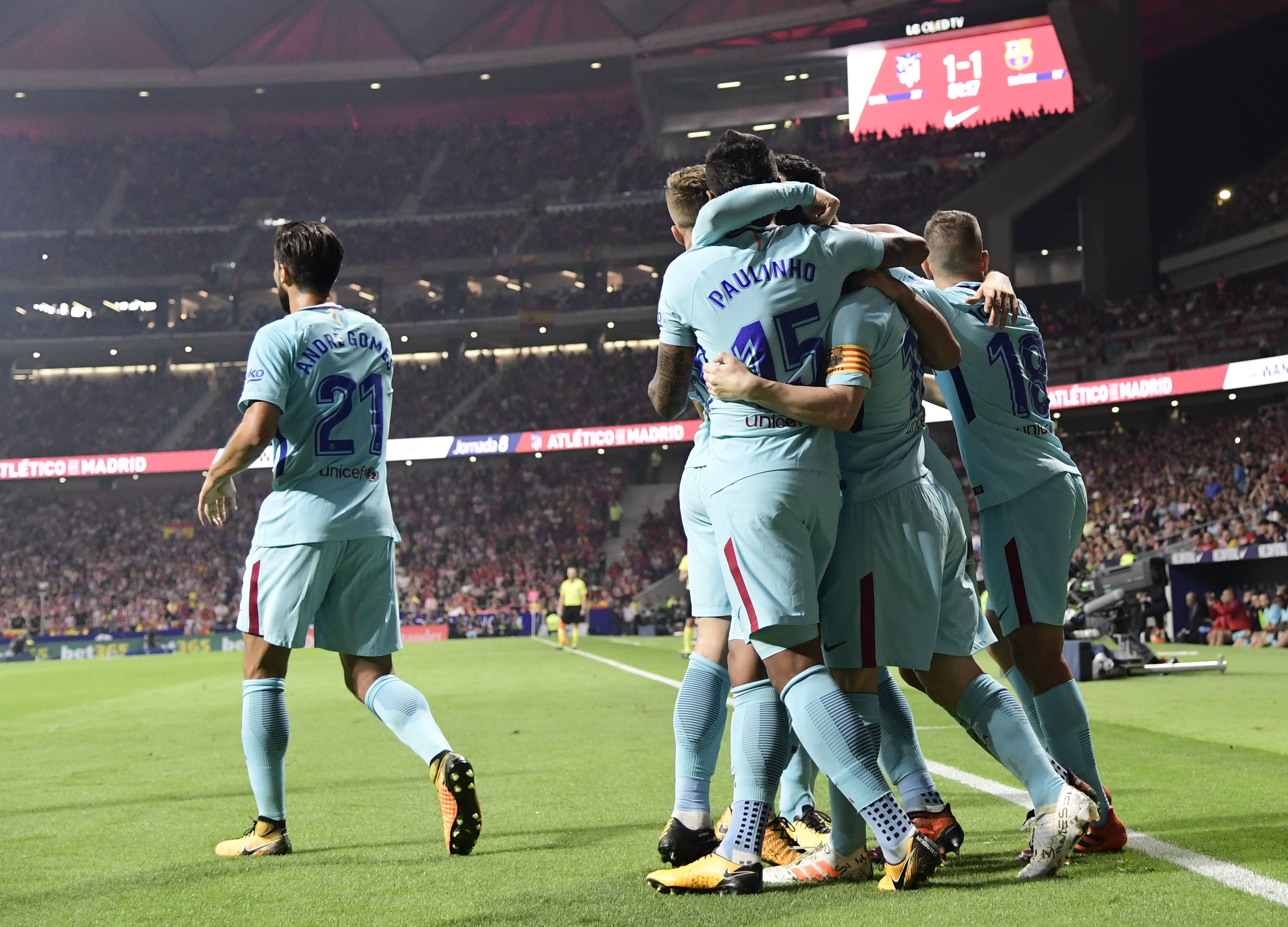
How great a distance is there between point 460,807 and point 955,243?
2.71 metres

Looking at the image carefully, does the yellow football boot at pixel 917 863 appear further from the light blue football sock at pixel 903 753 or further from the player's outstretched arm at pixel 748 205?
the player's outstretched arm at pixel 748 205

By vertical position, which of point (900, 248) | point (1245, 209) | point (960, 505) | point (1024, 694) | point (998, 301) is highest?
point (1245, 209)

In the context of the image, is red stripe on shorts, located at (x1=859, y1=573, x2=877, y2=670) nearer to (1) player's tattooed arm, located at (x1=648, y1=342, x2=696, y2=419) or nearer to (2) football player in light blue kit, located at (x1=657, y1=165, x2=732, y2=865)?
(2) football player in light blue kit, located at (x1=657, y1=165, x2=732, y2=865)

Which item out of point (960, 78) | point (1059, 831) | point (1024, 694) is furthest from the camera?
point (960, 78)

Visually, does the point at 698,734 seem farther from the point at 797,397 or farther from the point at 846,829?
the point at 797,397

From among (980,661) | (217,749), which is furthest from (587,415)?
(217,749)

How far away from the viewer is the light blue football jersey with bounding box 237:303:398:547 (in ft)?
14.3

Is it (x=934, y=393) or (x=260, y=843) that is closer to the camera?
(x=260, y=843)

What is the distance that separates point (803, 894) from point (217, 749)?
20.9 ft

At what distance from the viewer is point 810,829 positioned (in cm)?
414

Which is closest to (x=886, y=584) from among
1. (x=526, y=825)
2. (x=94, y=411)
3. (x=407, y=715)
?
(x=407, y=715)

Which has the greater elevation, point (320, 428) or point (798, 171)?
point (798, 171)

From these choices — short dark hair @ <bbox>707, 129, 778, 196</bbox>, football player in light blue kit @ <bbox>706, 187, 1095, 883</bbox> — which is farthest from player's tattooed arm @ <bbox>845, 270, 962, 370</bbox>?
short dark hair @ <bbox>707, 129, 778, 196</bbox>

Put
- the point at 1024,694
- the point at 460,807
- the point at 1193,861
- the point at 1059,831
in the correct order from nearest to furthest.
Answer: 1. the point at 1059,831
2. the point at 1193,861
3. the point at 460,807
4. the point at 1024,694
